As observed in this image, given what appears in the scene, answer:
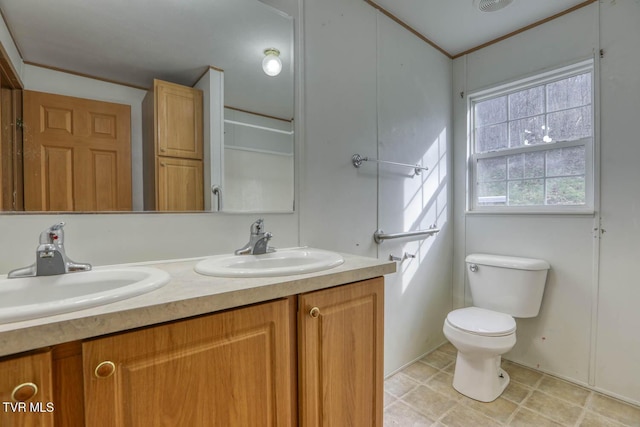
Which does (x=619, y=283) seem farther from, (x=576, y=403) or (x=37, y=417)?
(x=37, y=417)

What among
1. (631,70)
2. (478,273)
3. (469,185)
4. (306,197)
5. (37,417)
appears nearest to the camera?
(37,417)

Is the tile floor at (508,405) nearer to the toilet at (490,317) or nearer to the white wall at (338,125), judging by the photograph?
the toilet at (490,317)

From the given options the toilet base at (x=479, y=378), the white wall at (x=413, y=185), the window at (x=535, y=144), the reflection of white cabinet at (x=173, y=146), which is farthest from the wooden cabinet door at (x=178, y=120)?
the window at (x=535, y=144)

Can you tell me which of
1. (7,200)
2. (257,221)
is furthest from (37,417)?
(257,221)

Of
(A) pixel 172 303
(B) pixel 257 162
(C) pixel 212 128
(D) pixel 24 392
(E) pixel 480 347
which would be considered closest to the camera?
(D) pixel 24 392

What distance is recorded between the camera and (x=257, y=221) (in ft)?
4.30

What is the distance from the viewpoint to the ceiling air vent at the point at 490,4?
1751 millimetres

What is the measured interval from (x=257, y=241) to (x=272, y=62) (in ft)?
2.78

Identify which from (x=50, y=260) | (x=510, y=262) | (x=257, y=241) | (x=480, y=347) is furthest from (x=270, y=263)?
(x=510, y=262)

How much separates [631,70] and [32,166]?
2767mm

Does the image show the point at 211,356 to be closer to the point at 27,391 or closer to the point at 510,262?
the point at 27,391

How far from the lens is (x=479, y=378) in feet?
5.62

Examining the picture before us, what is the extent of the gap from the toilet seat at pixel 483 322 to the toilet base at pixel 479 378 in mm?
168

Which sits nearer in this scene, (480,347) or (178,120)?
(178,120)
